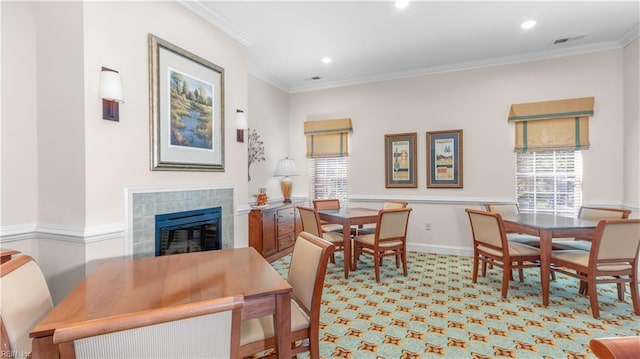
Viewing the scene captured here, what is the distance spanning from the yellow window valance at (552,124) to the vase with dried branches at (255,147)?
394 centimetres

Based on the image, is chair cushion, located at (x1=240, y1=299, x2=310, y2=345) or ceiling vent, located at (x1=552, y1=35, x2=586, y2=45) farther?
ceiling vent, located at (x1=552, y1=35, x2=586, y2=45)

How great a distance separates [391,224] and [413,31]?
242cm

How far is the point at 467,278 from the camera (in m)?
3.67

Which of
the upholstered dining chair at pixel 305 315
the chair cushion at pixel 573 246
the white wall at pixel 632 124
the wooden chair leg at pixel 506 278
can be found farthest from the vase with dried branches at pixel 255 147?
the white wall at pixel 632 124

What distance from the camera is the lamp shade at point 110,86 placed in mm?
2170

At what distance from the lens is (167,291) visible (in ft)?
4.64

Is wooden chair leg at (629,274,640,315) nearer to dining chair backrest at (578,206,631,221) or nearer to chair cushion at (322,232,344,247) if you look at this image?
dining chair backrest at (578,206,631,221)

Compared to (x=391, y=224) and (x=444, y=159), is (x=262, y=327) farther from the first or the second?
(x=444, y=159)

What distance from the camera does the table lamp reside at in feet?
17.1

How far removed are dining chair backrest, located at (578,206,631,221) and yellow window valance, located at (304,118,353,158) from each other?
3.43 m

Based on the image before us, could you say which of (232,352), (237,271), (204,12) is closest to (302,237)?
(237,271)

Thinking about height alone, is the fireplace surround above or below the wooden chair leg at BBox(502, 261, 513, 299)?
above

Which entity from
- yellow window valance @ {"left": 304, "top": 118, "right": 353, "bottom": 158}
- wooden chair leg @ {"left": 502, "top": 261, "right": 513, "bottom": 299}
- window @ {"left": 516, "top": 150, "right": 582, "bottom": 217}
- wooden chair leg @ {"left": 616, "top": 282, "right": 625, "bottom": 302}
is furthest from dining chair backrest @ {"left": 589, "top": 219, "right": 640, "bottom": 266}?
yellow window valance @ {"left": 304, "top": 118, "right": 353, "bottom": 158}

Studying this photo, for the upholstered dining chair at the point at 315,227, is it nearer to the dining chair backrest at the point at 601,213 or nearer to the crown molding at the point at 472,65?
the crown molding at the point at 472,65
